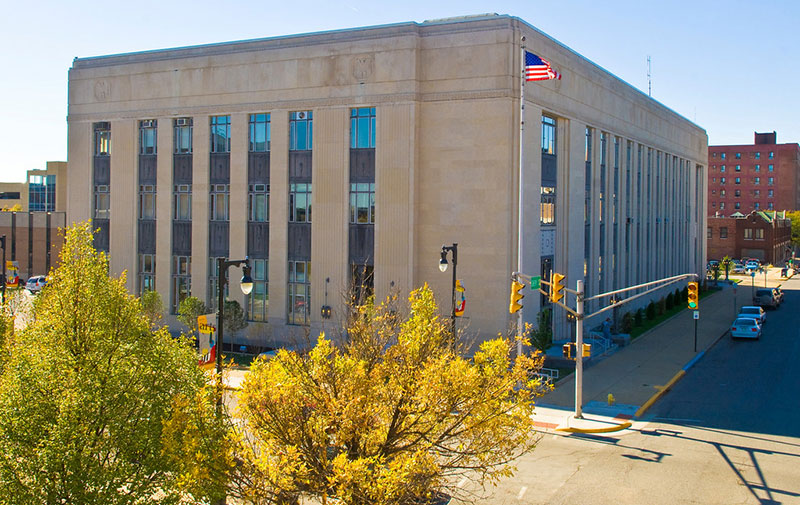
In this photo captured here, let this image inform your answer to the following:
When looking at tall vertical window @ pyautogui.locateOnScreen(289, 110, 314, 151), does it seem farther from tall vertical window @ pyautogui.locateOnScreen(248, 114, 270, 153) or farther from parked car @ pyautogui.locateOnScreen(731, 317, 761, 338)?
parked car @ pyautogui.locateOnScreen(731, 317, 761, 338)

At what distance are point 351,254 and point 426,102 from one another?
8502mm

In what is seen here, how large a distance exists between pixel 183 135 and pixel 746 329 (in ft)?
115

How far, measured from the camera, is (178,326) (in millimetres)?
42500

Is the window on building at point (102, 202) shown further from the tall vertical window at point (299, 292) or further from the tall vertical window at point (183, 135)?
the tall vertical window at point (299, 292)

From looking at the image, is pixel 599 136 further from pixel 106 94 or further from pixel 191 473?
pixel 191 473

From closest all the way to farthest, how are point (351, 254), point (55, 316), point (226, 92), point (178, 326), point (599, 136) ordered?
1. point (55, 316)
2. point (351, 254)
3. point (226, 92)
4. point (178, 326)
5. point (599, 136)

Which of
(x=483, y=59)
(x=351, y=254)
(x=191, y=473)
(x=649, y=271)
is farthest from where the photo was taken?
(x=649, y=271)

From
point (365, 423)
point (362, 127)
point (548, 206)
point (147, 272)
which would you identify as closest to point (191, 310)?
point (147, 272)

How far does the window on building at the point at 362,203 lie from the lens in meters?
37.0

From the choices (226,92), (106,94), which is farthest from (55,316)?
(106,94)

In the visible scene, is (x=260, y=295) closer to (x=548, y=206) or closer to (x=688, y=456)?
(x=548, y=206)

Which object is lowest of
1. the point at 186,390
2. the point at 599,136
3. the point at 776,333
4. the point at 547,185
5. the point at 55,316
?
the point at 776,333

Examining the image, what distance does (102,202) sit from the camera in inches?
1747

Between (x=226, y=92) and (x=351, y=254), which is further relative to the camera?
(x=226, y=92)
